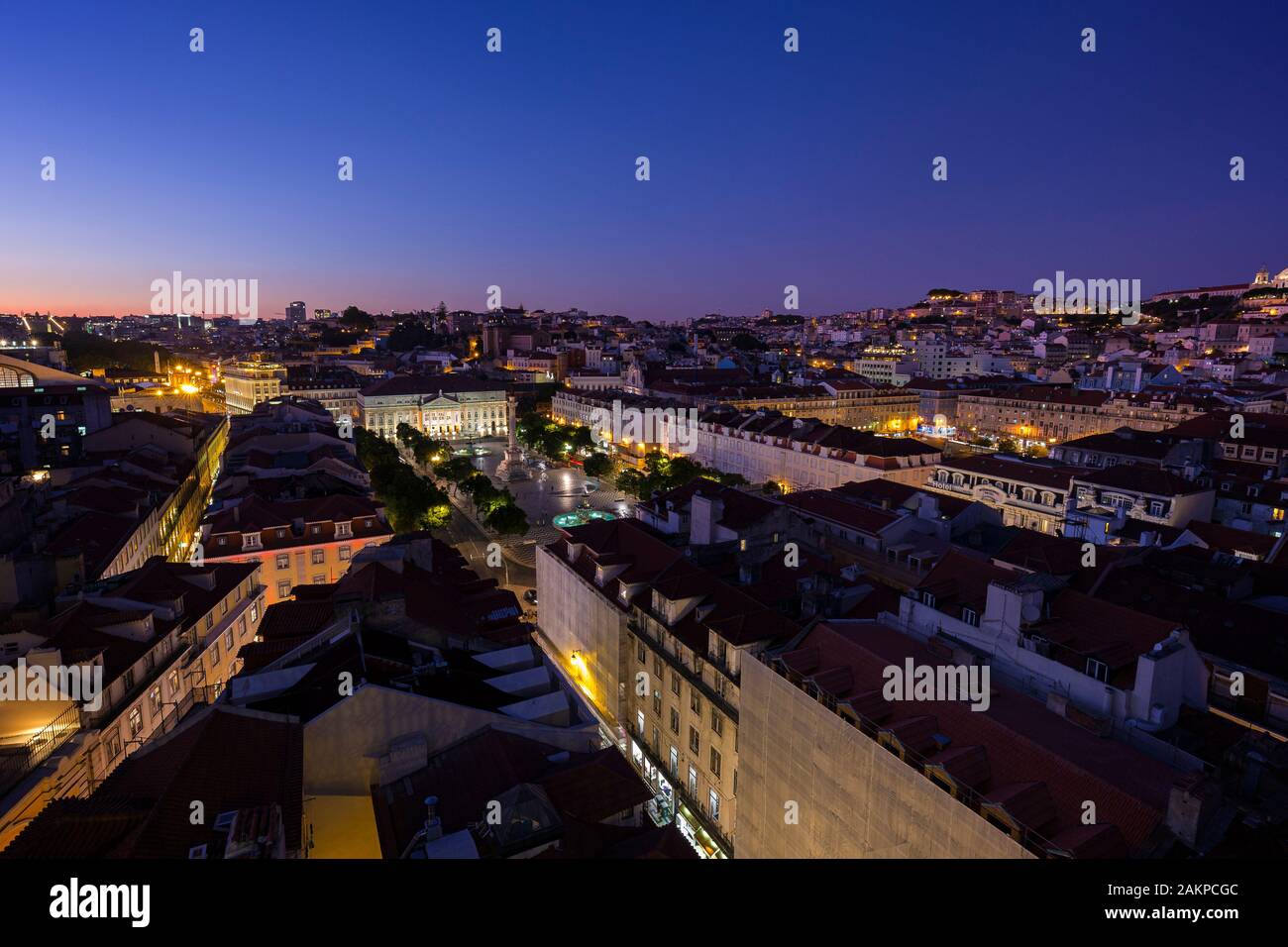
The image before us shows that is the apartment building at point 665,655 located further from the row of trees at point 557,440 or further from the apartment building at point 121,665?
the row of trees at point 557,440

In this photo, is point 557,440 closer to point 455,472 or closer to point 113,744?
point 455,472

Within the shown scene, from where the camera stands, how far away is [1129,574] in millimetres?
22594

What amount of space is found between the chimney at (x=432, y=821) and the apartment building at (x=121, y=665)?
7.44 m

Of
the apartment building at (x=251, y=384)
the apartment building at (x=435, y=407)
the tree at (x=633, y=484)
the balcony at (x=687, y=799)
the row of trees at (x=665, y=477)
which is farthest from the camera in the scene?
the apartment building at (x=251, y=384)

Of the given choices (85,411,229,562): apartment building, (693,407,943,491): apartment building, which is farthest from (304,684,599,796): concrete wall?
(693,407,943,491): apartment building

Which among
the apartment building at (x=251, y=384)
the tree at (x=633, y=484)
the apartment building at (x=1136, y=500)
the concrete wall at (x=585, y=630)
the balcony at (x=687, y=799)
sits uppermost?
the apartment building at (x=251, y=384)

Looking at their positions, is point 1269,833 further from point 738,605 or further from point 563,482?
point 563,482

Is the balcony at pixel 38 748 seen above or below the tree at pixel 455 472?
below

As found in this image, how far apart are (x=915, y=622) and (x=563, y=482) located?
5020 cm

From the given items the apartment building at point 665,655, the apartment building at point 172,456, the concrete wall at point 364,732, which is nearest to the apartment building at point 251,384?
the apartment building at point 172,456

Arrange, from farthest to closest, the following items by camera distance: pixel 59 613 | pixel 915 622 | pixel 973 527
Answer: pixel 973 527 → pixel 59 613 → pixel 915 622

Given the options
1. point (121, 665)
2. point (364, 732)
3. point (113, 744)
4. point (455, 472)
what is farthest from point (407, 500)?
point (364, 732)

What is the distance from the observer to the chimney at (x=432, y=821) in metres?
12.0
